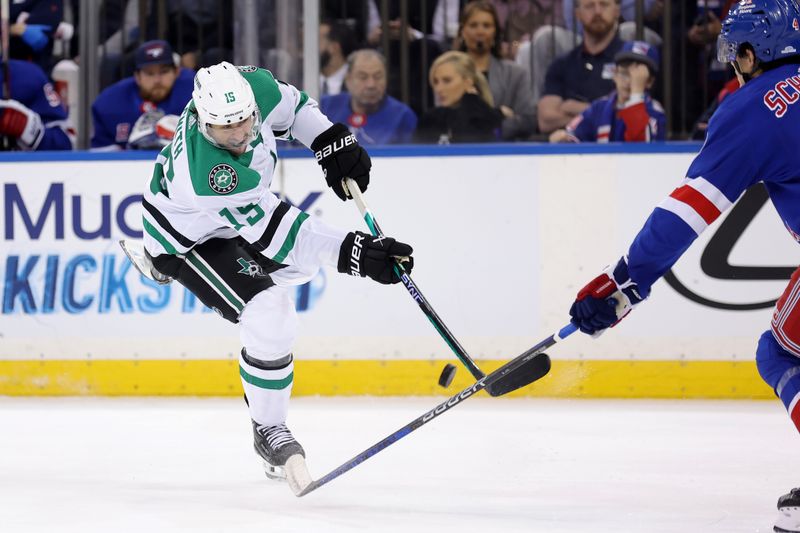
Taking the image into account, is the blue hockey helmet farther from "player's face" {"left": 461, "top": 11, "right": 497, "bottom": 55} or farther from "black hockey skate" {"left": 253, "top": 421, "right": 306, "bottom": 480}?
"player's face" {"left": 461, "top": 11, "right": 497, "bottom": 55}

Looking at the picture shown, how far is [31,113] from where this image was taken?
219 inches

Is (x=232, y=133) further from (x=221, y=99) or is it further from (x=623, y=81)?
(x=623, y=81)

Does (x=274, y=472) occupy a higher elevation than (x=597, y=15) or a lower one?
lower

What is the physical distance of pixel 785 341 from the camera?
286 cm

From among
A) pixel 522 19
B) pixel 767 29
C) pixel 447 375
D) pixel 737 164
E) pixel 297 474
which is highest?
pixel 767 29

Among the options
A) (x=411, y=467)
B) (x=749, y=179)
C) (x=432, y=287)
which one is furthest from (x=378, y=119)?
(x=749, y=179)

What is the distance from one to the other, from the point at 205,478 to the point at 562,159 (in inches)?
82.6

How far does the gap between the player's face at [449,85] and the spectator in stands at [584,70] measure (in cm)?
34

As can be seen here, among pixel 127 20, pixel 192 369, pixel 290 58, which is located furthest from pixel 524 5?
pixel 192 369

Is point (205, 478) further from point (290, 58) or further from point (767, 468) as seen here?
point (290, 58)

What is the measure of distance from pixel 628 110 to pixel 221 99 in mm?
2560

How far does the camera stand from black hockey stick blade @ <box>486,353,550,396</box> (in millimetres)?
3246

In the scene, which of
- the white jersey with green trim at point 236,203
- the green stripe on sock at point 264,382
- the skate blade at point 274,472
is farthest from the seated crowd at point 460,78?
the skate blade at point 274,472

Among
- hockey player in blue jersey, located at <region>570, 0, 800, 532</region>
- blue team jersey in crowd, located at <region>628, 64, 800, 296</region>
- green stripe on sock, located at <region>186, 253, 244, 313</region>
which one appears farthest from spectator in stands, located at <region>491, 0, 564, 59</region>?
blue team jersey in crowd, located at <region>628, 64, 800, 296</region>
